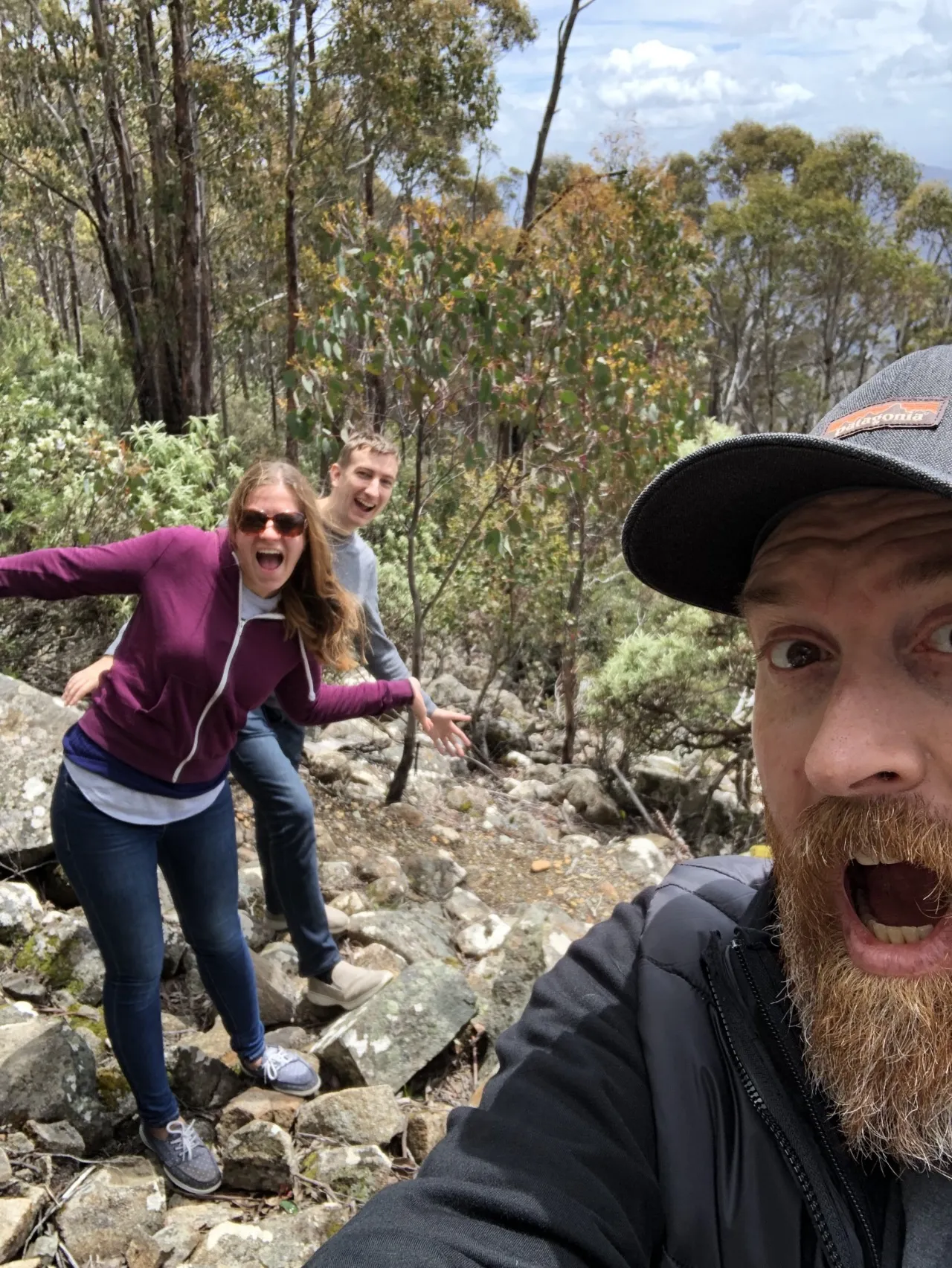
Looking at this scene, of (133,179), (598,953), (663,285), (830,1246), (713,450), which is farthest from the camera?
(133,179)

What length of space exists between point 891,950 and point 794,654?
13.1 inches

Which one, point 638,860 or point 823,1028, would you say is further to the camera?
point 638,860

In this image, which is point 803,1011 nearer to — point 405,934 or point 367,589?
point 367,589

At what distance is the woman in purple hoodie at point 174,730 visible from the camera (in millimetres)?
2217

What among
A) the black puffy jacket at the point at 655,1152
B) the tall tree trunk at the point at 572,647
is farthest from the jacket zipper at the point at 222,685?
the tall tree trunk at the point at 572,647

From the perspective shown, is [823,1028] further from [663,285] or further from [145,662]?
[663,285]

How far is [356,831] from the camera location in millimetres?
5066

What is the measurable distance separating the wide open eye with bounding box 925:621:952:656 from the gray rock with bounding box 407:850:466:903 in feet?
12.7

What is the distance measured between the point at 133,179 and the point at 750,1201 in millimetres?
14082

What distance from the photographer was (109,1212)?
2162 mm

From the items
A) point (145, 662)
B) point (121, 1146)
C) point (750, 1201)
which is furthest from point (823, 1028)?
point (121, 1146)

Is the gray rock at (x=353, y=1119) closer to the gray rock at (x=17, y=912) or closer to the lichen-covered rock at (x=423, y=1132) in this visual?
the lichen-covered rock at (x=423, y=1132)

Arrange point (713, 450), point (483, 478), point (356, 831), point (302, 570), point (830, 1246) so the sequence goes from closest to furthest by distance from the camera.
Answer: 1. point (830, 1246)
2. point (713, 450)
3. point (302, 570)
4. point (356, 831)
5. point (483, 478)

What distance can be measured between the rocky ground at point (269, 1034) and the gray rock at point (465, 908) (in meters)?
0.01
